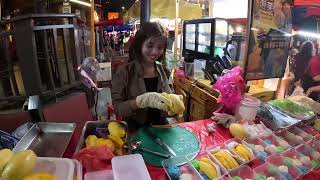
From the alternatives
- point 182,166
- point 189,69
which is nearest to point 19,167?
point 182,166

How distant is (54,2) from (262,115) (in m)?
11.7

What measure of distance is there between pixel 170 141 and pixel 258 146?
619mm

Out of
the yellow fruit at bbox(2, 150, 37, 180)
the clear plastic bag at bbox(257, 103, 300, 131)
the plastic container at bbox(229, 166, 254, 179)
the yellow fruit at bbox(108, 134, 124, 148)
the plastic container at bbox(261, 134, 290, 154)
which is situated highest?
the yellow fruit at bbox(2, 150, 37, 180)

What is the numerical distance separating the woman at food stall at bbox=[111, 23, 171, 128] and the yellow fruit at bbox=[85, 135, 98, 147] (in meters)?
0.49

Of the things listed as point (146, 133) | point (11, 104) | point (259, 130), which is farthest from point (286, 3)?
point (11, 104)

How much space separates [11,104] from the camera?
2.69m

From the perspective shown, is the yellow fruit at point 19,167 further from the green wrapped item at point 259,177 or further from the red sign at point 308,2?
the red sign at point 308,2

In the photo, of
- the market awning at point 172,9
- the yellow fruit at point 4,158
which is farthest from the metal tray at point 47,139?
the market awning at point 172,9

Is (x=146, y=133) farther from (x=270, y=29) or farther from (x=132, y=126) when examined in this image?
(x=270, y=29)

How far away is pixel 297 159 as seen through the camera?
155cm

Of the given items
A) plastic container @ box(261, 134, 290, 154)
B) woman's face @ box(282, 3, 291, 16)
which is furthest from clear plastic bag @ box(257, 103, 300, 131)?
woman's face @ box(282, 3, 291, 16)

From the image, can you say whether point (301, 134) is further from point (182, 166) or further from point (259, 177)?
point (182, 166)

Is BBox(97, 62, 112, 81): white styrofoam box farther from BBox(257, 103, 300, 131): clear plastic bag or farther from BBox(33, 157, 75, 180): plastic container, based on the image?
BBox(33, 157, 75, 180): plastic container

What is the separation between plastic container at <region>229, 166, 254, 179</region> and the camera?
1327mm
